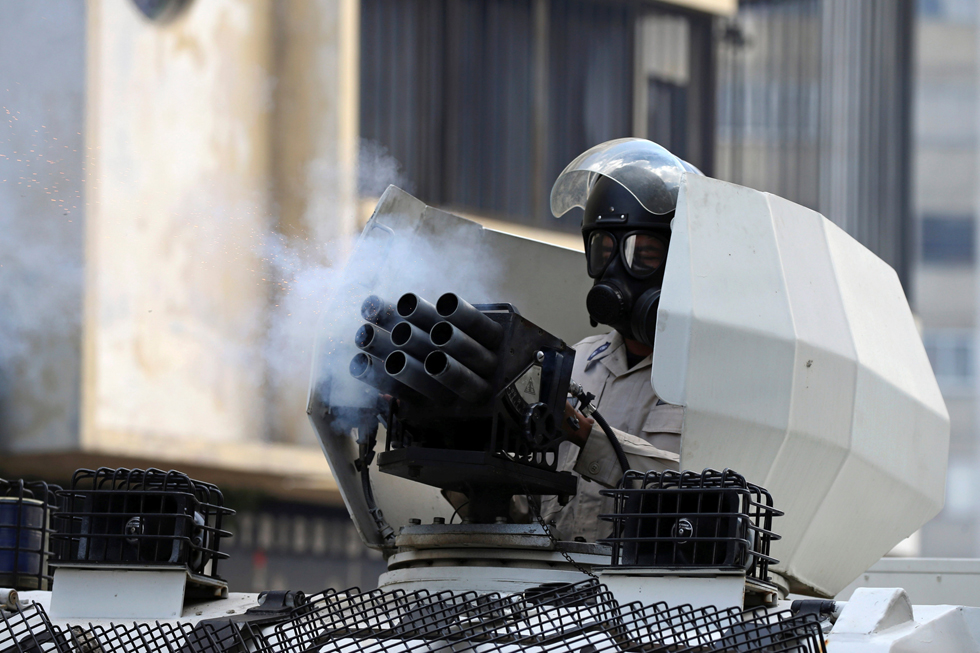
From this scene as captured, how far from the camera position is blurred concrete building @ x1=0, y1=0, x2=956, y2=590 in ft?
45.5

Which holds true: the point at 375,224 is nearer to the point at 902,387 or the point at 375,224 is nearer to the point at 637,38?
the point at 902,387

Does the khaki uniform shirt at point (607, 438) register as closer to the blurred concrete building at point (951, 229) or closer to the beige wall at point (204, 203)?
the beige wall at point (204, 203)

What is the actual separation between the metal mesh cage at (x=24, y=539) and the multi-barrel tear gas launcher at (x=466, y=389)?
1214 mm

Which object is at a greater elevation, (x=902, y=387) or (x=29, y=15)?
(x=29, y=15)

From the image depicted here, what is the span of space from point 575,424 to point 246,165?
10.9m

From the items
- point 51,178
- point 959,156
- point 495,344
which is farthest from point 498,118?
point 959,156

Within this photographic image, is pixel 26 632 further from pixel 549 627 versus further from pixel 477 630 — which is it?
pixel 549 627

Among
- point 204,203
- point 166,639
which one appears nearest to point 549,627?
point 166,639

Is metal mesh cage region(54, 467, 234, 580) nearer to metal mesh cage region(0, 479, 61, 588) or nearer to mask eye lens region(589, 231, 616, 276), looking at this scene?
metal mesh cage region(0, 479, 61, 588)

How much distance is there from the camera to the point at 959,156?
39000mm

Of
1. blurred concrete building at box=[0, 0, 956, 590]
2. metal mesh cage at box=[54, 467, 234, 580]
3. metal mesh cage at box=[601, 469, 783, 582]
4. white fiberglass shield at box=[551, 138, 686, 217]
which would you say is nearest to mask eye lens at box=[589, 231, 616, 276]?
white fiberglass shield at box=[551, 138, 686, 217]

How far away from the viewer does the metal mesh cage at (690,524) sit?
380cm

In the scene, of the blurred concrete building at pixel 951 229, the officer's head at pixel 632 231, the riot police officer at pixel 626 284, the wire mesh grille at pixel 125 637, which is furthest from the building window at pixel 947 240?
the wire mesh grille at pixel 125 637

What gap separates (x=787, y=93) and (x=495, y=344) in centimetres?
1725
